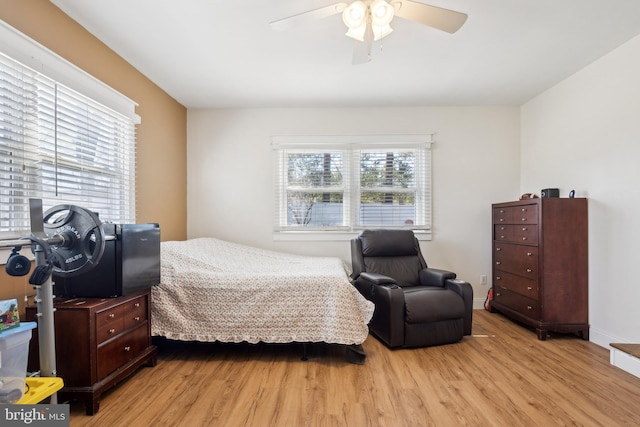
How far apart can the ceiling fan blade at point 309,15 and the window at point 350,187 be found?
2250mm

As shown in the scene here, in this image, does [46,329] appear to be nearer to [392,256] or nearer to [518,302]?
[392,256]

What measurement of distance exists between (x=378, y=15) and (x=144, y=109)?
8.09 ft

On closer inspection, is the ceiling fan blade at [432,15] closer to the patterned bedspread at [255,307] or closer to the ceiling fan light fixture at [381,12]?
the ceiling fan light fixture at [381,12]

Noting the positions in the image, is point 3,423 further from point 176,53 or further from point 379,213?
point 379,213

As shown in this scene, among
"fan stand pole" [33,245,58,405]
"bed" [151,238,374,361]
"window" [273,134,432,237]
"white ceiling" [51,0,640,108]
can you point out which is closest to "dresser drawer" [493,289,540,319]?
"window" [273,134,432,237]

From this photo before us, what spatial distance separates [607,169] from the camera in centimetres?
295

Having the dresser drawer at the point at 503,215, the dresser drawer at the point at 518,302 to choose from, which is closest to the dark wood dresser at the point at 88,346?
the dresser drawer at the point at 518,302

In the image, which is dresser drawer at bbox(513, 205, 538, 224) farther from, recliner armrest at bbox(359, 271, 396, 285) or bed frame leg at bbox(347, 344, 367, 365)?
bed frame leg at bbox(347, 344, 367, 365)

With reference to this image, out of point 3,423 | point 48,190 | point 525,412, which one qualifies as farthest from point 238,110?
point 525,412

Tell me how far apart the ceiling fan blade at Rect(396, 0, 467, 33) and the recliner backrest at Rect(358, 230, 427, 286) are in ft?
7.05

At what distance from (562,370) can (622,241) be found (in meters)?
1.22

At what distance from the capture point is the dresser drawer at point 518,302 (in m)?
3.22

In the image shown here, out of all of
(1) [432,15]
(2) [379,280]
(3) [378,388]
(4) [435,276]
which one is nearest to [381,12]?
(1) [432,15]

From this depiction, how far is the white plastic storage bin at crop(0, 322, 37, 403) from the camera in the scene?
142 centimetres
